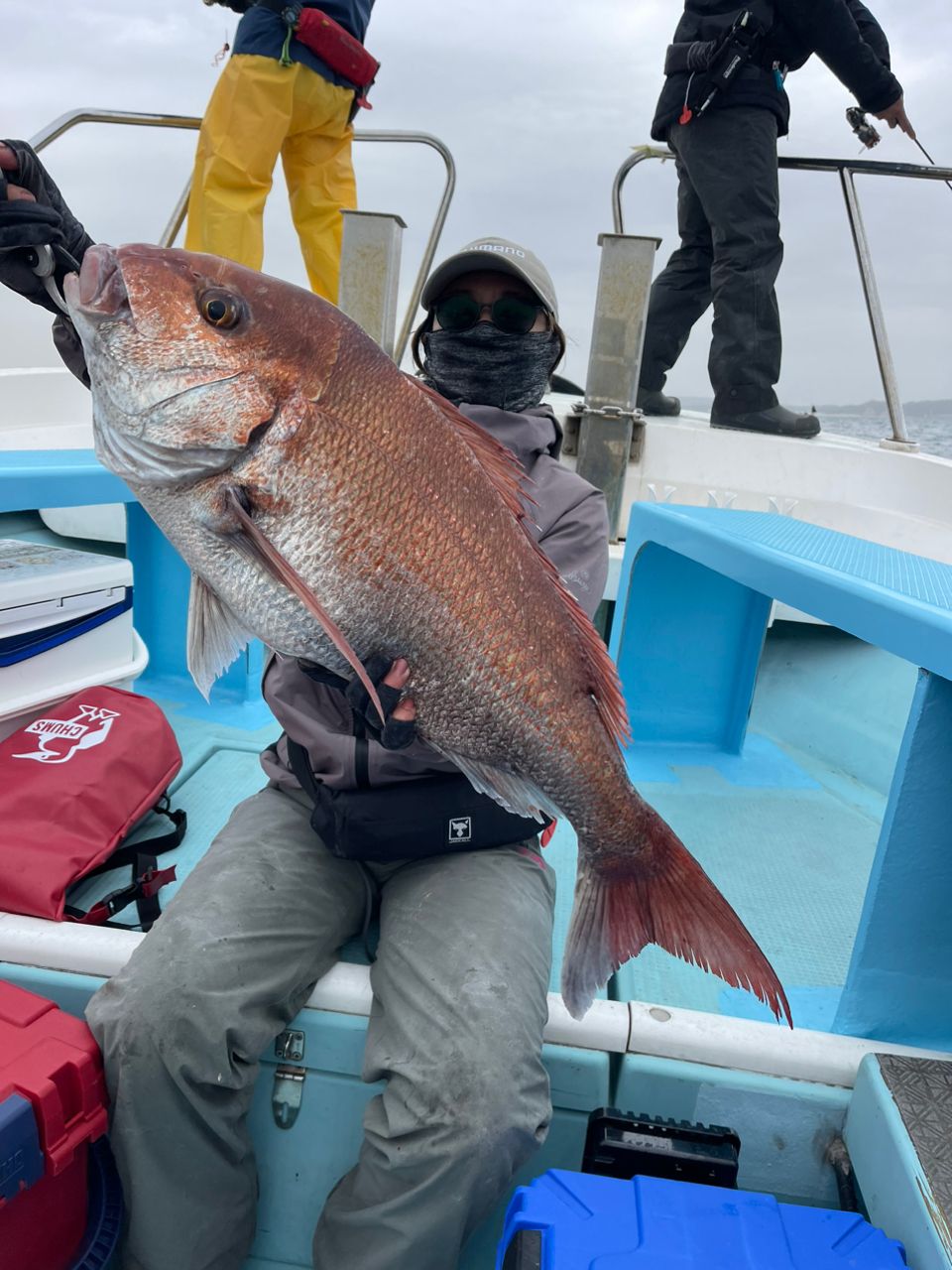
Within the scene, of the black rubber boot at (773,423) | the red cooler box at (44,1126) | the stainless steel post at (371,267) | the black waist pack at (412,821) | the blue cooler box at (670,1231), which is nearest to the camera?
the blue cooler box at (670,1231)

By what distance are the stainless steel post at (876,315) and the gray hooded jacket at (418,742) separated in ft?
12.1

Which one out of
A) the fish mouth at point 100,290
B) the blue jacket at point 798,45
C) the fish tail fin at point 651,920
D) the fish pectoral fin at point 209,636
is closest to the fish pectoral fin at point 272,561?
the fish pectoral fin at point 209,636

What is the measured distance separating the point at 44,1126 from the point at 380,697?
2.56 ft

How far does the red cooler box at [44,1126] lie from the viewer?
3.83 ft

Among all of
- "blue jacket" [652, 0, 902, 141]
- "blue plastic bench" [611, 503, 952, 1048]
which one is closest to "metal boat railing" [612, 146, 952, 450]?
"blue jacket" [652, 0, 902, 141]

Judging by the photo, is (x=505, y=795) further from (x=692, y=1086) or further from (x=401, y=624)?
(x=692, y=1086)

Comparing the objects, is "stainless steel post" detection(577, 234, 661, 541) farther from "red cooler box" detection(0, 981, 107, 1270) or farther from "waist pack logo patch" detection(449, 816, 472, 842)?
"red cooler box" detection(0, 981, 107, 1270)

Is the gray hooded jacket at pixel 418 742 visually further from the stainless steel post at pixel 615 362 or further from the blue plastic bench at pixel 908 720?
the stainless steel post at pixel 615 362

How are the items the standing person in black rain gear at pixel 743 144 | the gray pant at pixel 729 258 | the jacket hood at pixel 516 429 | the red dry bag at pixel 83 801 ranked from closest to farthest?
the red dry bag at pixel 83 801
the jacket hood at pixel 516 429
the standing person in black rain gear at pixel 743 144
the gray pant at pixel 729 258

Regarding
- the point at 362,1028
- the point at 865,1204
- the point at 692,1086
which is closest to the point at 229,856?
the point at 362,1028

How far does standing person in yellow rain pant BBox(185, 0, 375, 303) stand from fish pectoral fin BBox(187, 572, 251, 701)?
320 centimetres

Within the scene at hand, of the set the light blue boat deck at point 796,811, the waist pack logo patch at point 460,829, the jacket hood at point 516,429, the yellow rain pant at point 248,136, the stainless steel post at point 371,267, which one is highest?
the yellow rain pant at point 248,136

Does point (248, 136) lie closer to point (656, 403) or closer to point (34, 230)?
point (656, 403)

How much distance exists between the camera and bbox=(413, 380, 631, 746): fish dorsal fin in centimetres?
144
